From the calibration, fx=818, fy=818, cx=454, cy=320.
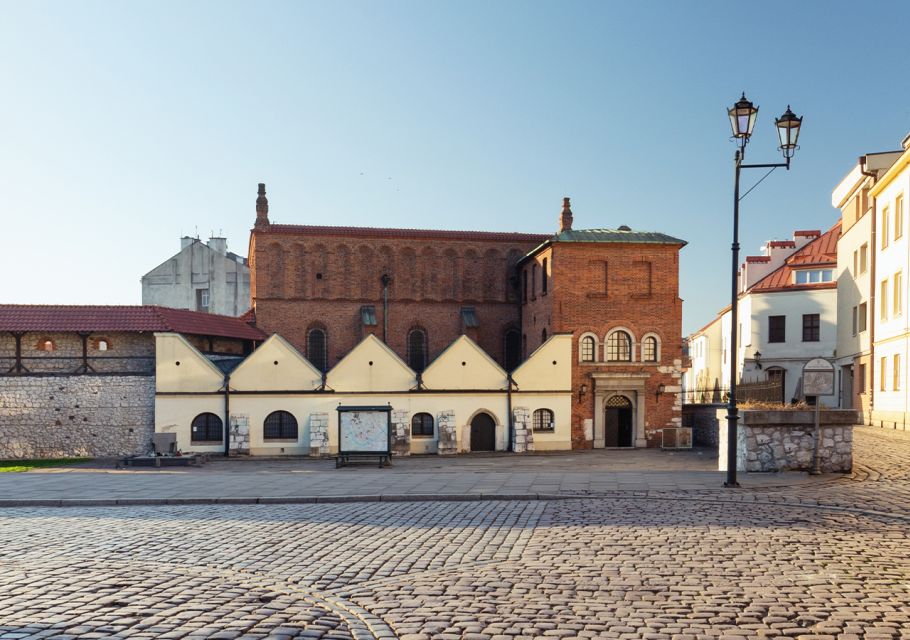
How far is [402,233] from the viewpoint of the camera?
4366 cm

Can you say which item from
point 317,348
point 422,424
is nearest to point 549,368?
point 422,424

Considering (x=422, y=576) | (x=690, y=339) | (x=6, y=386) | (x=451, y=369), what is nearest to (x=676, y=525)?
(x=422, y=576)

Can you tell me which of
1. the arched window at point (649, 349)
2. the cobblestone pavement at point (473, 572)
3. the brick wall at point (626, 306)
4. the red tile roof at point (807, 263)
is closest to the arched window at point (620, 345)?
the brick wall at point (626, 306)

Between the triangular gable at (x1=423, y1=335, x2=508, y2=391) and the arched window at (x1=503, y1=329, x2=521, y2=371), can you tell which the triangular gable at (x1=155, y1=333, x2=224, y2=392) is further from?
the arched window at (x1=503, y1=329, x2=521, y2=371)

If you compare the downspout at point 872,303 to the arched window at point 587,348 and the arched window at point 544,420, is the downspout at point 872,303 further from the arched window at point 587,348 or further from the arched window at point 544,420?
the arched window at point 544,420

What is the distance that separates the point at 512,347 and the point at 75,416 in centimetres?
2223

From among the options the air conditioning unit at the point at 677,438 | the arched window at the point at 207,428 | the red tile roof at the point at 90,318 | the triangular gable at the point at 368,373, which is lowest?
the air conditioning unit at the point at 677,438

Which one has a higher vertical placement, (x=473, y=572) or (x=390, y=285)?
(x=390, y=285)

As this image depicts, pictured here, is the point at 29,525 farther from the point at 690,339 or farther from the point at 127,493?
the point at 690,339

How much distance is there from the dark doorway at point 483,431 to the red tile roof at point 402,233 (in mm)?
12658

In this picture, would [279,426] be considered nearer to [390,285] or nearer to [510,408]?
[510,408]

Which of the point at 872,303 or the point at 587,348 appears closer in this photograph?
the point at 587,348

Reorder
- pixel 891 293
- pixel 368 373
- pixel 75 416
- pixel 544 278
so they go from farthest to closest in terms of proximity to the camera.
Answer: pixel 544 278 → pixel 891 293 → pixel 368 373 → pixel 75 416

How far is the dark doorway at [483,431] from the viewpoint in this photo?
35031 mm
